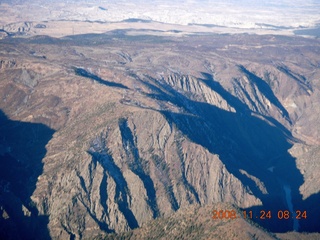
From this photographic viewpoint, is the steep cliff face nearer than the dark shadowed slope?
No

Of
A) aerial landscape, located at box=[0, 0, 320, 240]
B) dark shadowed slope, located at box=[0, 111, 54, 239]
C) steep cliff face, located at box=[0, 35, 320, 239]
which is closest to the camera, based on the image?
dark shadowed slope, located at box=[0, 111, 54, 239]

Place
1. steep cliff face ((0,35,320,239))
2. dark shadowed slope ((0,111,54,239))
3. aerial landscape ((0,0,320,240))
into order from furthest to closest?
steep cliff face ((0,35,320,239)) → aerial landscape ((0,0,320,240)) → dark shadowed slope ((0,111,54,239))

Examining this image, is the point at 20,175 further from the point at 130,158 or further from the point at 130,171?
the point at 130,158

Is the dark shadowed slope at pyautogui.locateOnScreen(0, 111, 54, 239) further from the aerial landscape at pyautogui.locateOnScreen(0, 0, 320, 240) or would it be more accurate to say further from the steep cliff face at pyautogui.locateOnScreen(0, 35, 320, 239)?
the steep cliff face at pyautogui.locateOnScreen(0, 35, 320, 239)

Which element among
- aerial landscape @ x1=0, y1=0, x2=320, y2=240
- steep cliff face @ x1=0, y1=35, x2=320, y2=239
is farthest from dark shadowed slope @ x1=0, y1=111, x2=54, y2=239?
steep cliff face @ x1=0, y1=35, x2=320, y2=239

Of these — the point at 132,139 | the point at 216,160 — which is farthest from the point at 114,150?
the point at 216,160

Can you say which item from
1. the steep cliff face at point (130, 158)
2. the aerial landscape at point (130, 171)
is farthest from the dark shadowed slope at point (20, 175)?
the steep cliff face at point (130, 158)

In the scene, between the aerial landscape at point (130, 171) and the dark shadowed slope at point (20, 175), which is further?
the aerial landscape at point (130, 171)

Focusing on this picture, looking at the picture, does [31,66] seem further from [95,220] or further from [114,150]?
[95,220]

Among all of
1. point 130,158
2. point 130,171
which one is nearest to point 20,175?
point 130,171

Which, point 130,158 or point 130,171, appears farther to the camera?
point 130,158

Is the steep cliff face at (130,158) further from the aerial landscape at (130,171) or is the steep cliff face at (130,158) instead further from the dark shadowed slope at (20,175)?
the dark shadowed slope at (20,175)

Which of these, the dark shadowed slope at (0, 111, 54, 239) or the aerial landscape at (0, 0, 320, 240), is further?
the aerial landscape at (0, 0, 320, 240)
